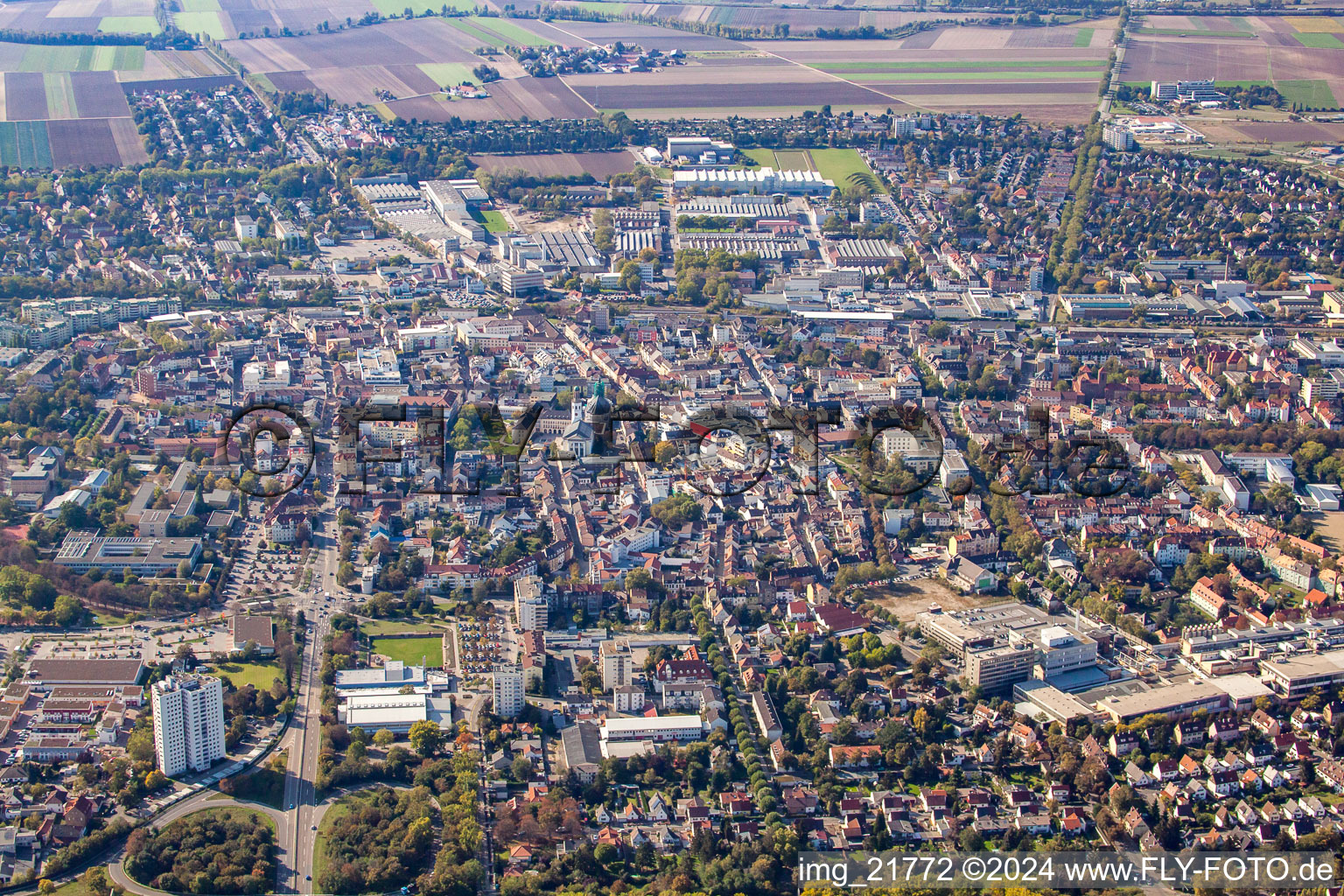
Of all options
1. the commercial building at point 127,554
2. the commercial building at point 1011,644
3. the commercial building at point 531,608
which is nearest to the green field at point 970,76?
the commercial building at point 1011,644

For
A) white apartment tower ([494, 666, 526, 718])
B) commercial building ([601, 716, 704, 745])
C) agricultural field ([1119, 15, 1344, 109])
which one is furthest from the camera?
agricultural field ([1119, 15, 1344, 109])

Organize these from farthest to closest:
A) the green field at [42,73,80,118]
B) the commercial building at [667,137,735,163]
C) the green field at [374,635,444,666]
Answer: the green field at [42,73,80,118]
the commercial building at [667,137,735,163]
the green field at [374,635,444,666]

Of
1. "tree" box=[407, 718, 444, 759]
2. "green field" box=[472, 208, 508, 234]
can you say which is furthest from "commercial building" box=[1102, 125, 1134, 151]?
"tree" box=[407, 718, 444, 759]

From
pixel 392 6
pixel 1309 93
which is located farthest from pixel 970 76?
pixel 392 6

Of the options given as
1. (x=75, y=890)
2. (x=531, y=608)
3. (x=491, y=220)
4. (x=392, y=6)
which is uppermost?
(x=392, y=6)

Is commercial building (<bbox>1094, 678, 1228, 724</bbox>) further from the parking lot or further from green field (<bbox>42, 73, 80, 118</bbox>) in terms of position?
green field (<bbox>42, 73, 80, 118</bbox>)

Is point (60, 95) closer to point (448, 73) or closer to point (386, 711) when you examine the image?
point (448, 73)
